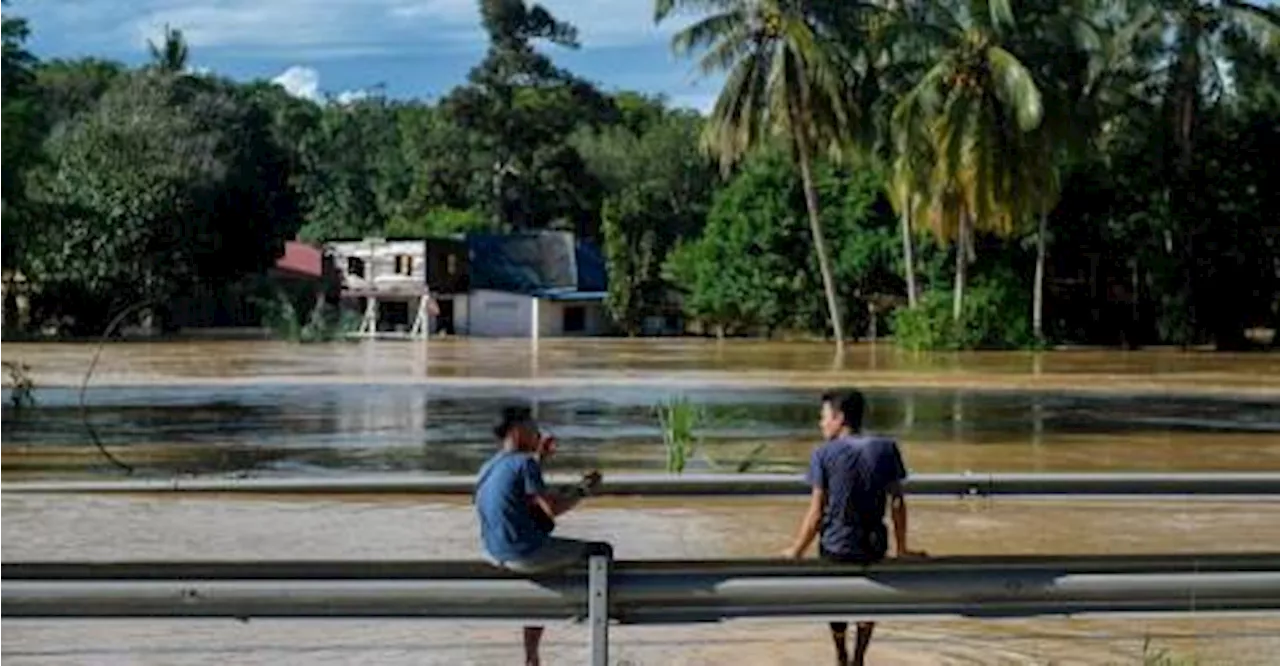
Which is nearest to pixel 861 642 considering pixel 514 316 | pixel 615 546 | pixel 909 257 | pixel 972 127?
pixel 615 546

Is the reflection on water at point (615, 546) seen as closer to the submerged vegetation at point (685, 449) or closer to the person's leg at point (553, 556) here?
the person's leg at point (553, 556)

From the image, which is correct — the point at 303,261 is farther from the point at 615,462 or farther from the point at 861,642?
the point at 861,642

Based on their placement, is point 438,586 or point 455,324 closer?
point 438,586

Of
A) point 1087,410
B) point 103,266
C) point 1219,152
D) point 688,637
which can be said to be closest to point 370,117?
point 103,266

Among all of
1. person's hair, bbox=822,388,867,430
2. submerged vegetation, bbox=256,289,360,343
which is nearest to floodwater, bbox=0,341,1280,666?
person's hair, bbox=822,388,867,430

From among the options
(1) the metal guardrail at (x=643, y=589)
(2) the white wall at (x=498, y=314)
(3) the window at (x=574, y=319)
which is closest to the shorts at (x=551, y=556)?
(1) the metal guardrail at (x=643, y=589)

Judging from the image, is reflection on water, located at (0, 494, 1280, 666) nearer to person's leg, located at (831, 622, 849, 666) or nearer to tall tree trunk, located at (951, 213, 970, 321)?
person's leg, located at (831, 622, 849, 666)

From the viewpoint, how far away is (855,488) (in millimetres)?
7195

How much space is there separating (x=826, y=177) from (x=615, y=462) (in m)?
51.7

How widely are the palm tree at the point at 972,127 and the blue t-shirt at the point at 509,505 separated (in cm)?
4663

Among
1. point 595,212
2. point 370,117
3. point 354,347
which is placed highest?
point 370,117

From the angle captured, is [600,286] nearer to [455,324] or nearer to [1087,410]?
[455,324]

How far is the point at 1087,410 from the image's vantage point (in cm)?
3159

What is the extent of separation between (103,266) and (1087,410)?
2099 inches
